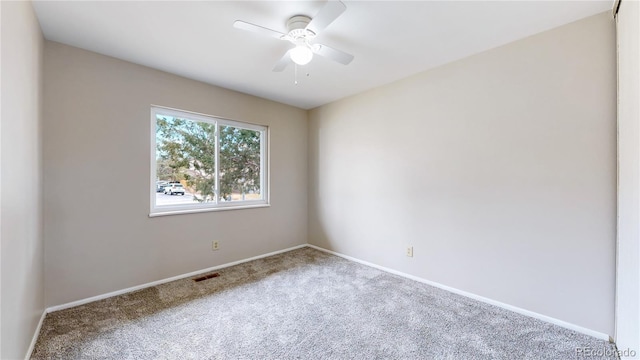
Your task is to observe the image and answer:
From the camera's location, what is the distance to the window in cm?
290

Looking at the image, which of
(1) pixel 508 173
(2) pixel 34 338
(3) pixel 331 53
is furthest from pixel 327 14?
(2) pixel 34 338

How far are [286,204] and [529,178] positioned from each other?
9.98ft

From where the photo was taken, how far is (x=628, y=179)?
160 cm

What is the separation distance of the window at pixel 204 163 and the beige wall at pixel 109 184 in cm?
13

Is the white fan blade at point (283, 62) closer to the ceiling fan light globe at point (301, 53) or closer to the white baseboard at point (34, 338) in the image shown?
the ceiling fan light globe at point (301, 53)

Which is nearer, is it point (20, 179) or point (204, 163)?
point (20, 179)

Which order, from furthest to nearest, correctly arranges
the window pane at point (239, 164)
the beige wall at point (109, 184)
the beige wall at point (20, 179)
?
the window pane at point (239, 164), the beige wall at point (109, 184), the beige wall at point (20, 179)

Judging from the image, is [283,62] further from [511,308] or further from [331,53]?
[511,308]

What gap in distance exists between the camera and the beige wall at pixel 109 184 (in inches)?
88.1

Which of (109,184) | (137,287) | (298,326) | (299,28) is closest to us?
(299,28)

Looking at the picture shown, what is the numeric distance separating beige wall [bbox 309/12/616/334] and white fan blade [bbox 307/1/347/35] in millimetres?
1641

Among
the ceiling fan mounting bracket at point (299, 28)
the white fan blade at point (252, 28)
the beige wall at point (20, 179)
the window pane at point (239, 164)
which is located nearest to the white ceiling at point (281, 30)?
the ceiling fan mounting bracket at point (299, 28)

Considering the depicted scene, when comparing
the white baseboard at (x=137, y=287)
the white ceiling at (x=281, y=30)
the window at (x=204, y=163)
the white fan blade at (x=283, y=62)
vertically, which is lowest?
the white baseboard at (x=137, y=287)

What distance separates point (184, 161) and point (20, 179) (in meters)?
1.55
